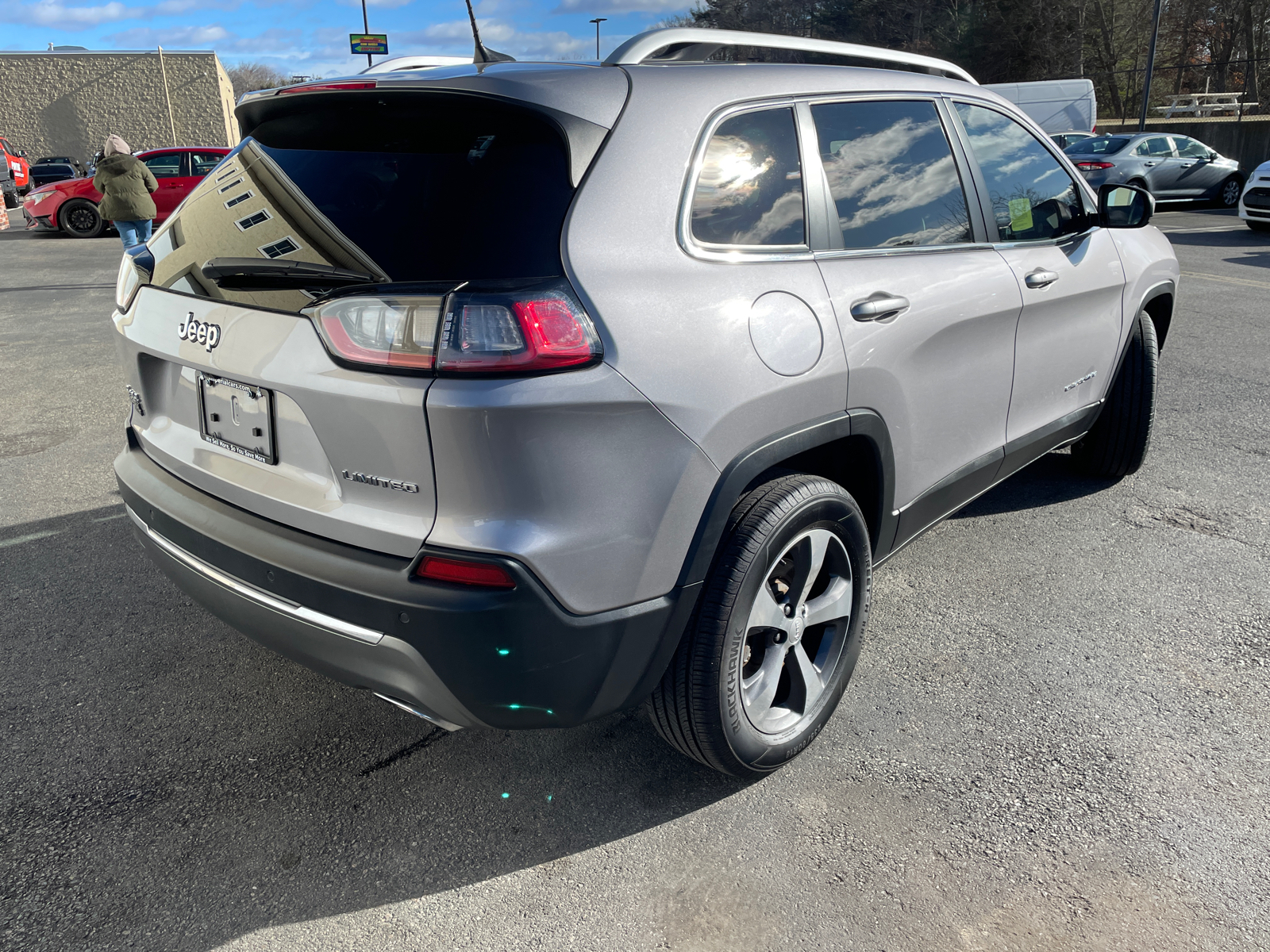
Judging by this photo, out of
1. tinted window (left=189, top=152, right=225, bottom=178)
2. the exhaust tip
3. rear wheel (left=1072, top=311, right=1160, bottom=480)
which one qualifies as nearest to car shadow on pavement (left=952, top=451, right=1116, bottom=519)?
rear wheel (left=1072, top=311, right=1160, bottom=480)

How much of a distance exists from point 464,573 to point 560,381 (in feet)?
1.36

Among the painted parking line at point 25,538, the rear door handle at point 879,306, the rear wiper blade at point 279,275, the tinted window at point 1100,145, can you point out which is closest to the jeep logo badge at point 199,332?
the rear wiper blade at point 279,275

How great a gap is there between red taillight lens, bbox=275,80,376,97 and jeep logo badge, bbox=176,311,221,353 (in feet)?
1.96

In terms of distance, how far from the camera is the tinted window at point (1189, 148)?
18.6m

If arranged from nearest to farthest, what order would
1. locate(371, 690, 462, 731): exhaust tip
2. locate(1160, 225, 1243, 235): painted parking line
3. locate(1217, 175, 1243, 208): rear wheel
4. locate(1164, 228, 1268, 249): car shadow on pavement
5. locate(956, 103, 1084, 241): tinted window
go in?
locate(371, 690, 462, 731): exhaust tip < locate(956, 103, 1084, 241): tinted window < locate(1164, 228, 1268, 249): car shadow on pavement < locate(1160, 225, 1243, 235): painted parking line < locate(1217, 175, 1243, 208): rear wheel

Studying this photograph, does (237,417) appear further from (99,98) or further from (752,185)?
(99,98)

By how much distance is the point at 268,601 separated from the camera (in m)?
2.04

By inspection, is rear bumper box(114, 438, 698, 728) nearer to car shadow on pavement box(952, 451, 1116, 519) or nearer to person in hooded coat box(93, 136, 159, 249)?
car shadow on pavement box(952, 451, 1116, 519)

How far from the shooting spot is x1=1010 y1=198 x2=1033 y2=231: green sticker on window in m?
3.23

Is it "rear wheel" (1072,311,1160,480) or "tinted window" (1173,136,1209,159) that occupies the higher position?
"tinted window" (1173,136,1209,159)

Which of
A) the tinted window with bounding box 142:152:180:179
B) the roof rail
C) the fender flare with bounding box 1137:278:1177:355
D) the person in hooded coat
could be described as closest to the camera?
the roof rail

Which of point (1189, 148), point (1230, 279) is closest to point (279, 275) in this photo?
point (1230, 279)

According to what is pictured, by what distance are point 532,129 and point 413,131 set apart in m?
0.31

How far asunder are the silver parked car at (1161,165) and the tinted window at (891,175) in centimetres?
1637
